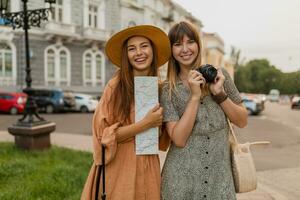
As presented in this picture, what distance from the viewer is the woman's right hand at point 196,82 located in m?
2.01

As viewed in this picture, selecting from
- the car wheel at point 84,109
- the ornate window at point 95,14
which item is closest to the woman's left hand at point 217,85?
the car wheel at point 84,109

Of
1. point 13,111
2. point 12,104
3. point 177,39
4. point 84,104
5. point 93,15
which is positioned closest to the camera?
point 177,39

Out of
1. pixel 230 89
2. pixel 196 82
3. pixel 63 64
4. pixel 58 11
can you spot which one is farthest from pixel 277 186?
pixel 58 11

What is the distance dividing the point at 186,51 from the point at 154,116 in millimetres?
428

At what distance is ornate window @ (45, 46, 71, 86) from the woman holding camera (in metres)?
24.8

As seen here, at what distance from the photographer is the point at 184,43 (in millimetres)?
2197

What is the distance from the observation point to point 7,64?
24.4 metres

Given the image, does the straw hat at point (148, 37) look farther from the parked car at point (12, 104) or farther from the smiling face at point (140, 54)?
the parked car at point (12, 104)

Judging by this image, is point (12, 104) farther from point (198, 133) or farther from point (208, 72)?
point (208, 72)

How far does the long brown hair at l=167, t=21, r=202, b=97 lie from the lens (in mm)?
2188

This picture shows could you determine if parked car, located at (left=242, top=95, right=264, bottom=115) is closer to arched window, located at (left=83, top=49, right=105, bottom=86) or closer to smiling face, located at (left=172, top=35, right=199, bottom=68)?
arched window, located at (left=83, top=49, right=105, bottom=86)

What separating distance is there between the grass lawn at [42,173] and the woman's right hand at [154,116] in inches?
116

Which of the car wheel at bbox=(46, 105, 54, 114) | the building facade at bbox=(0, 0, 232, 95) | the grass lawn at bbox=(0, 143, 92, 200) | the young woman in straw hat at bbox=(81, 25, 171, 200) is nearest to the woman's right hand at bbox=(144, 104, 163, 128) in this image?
the young woman in straw hat at bbox=(81, 25, 171, 200)

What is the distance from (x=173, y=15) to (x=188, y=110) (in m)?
43.9
